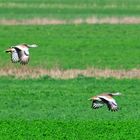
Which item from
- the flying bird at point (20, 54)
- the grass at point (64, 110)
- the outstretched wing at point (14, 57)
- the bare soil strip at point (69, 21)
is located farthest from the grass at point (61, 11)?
the outstretched wing at point (14, 57)

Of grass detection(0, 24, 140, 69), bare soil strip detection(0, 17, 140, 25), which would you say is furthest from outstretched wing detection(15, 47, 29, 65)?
bare soil strip detection(0, 17, 140, 25)

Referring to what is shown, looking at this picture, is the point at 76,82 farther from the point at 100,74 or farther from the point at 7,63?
the point at 7,63

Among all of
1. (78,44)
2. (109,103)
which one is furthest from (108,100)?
(78,44)

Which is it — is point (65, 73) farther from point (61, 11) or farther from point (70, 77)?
point (61, 11)

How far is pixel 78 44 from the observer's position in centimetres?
→ 4150

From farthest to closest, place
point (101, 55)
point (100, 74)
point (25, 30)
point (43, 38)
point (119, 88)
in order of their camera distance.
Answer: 1. point (25, 30)
2. point (43, 38)
3. point (101, 55)
4. point (100, 74)
5. point (119, 88)

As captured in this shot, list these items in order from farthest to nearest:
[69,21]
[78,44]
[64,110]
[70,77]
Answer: [69,21], [78,44], [70,77], [64,110]

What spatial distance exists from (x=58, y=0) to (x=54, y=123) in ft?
209

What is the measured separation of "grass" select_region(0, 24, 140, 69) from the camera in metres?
35.0

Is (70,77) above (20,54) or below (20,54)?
below

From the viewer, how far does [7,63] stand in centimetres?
3397

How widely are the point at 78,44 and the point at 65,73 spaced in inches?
427

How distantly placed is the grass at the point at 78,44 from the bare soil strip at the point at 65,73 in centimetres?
164

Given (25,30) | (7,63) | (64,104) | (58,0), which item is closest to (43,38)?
(25,30)
